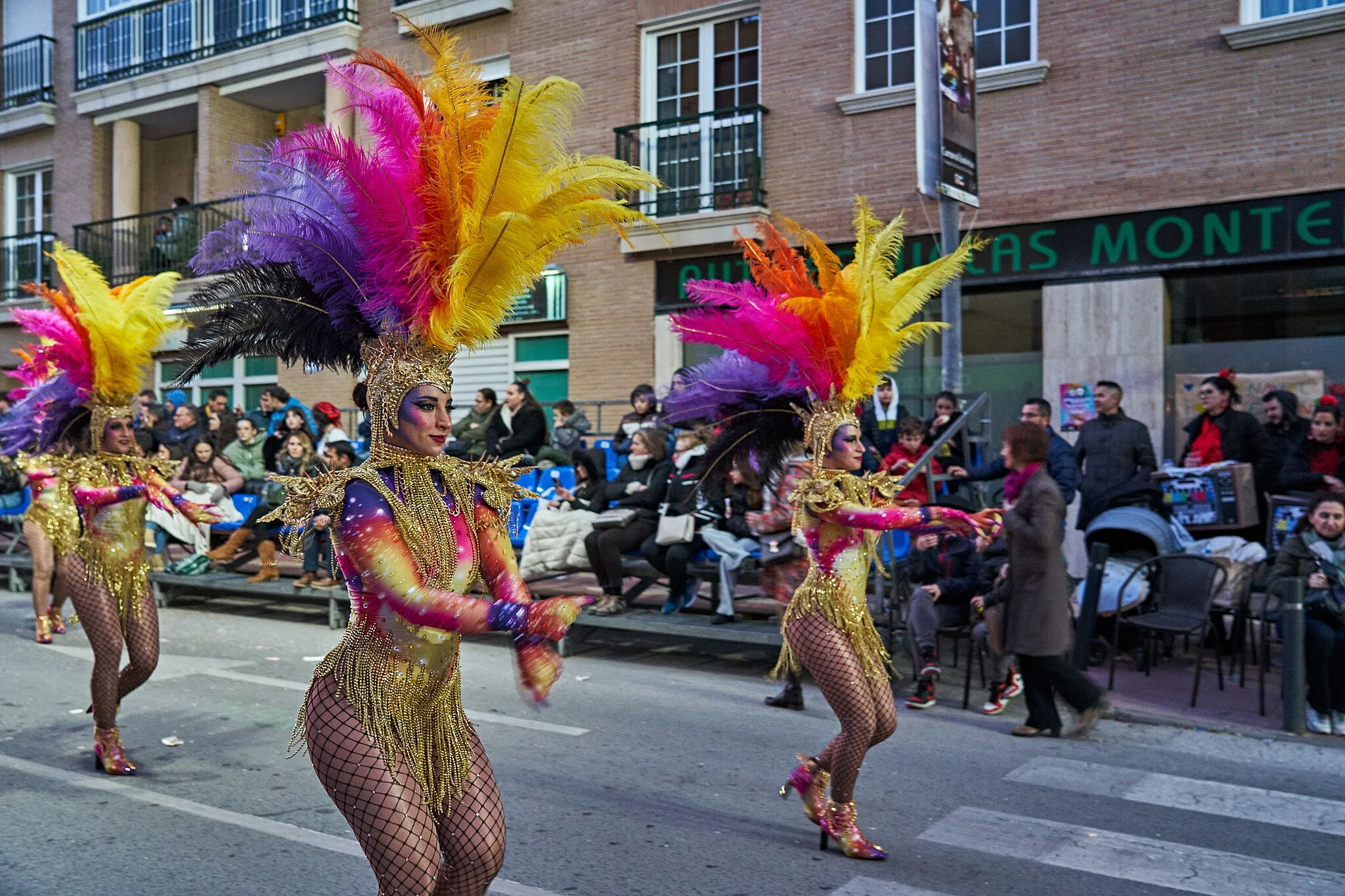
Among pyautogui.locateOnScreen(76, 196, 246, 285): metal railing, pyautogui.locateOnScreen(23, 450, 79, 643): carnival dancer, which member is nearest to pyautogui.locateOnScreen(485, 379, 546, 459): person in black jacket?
pyautogui.locateOnScreen(23, 450, 79, 643): carnival dancer

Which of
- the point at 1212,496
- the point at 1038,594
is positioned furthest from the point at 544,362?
the point at 1038,594

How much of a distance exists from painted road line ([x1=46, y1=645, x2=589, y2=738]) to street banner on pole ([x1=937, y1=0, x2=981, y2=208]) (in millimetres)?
5957

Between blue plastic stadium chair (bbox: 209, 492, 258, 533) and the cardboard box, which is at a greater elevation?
the cardboard box

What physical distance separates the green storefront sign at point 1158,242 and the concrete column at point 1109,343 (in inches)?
8.2

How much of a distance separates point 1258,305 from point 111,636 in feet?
37.0

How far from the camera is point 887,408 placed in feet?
36.6

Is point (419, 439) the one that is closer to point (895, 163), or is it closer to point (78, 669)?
point (78, 669)

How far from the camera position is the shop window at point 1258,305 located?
12.0m

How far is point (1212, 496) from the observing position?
977cm

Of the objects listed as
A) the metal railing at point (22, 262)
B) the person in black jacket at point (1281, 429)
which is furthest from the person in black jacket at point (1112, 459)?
the metal railing at point (22, 262)

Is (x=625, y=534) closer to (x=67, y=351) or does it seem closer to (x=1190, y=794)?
(x=67, y=351)

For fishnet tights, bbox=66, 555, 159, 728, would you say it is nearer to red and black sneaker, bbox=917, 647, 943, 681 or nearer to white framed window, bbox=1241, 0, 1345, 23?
red and black sneaker, bbox=917, 647, 943, 681

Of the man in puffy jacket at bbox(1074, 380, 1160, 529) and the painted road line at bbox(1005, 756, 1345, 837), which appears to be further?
the man in puffy jacket at bbox(1074, 380, 1160, 529)

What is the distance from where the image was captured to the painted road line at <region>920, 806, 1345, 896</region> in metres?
4.85
